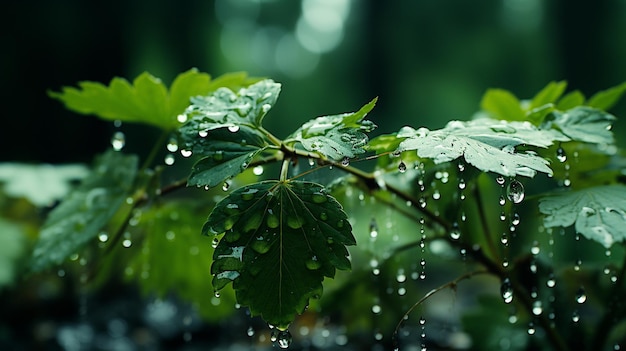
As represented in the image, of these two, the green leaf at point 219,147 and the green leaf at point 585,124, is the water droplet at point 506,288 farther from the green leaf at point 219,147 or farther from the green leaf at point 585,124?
the green leaf at point 219,147

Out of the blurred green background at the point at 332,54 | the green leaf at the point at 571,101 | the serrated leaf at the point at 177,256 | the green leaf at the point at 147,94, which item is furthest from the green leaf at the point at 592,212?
the blurred green background at the point at 332,54

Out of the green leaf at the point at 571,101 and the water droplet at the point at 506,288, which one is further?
the green leaf at the point at 571,101

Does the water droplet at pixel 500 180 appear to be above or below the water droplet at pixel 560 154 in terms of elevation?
above

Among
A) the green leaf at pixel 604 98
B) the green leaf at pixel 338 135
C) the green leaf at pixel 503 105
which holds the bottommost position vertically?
the green leaf at pixel 604 98

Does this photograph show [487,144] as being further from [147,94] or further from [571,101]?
[147,94]

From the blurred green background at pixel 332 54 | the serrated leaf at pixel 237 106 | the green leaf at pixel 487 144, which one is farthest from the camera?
the blurred green background at pixel 332 54

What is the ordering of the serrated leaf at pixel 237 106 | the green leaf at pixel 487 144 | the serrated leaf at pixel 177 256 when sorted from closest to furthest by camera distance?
1. the green leaf at pixel 487 144
2. the serrated leaf at pixel 237 106
3. the serrated leaf at pixel 177 256

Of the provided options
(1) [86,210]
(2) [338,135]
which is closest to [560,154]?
(2) [338,135]

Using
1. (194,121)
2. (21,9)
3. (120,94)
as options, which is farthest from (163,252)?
(21,9)
